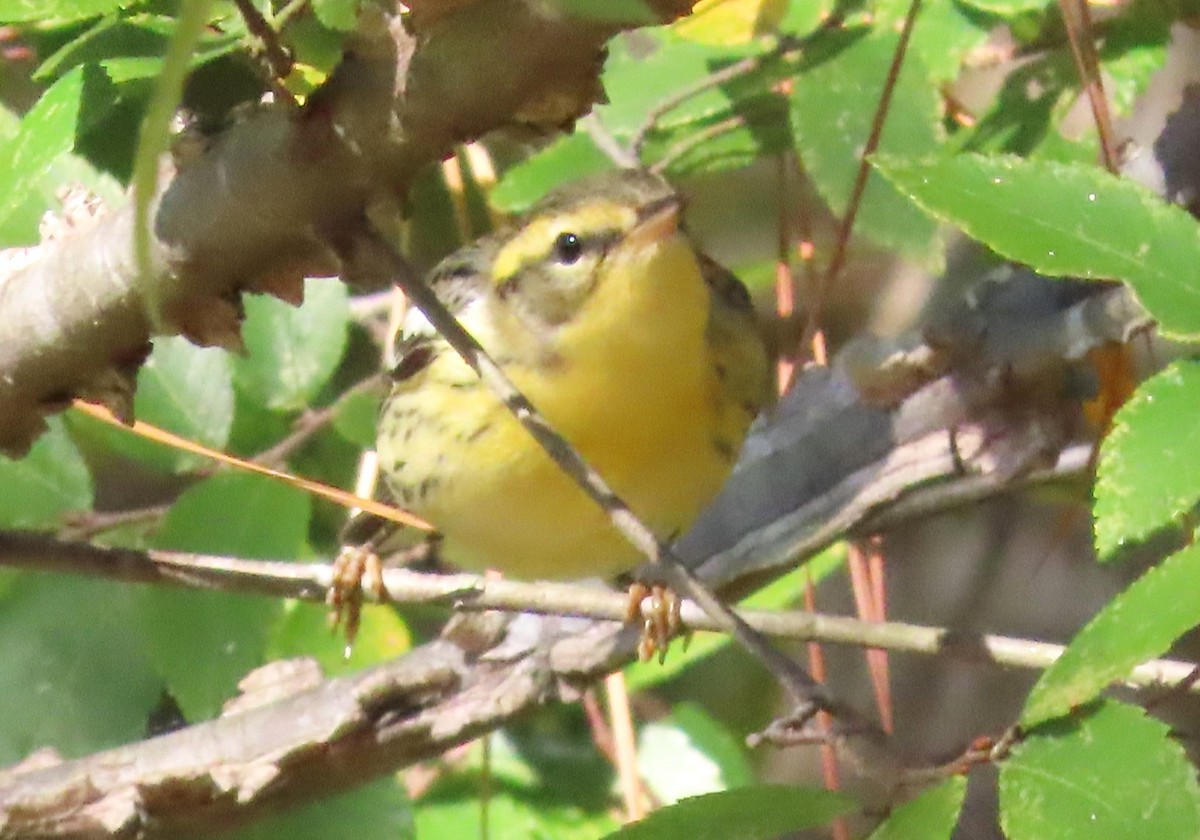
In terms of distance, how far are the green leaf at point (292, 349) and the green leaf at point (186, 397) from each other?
0.33ft

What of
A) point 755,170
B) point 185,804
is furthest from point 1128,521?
point 755,170

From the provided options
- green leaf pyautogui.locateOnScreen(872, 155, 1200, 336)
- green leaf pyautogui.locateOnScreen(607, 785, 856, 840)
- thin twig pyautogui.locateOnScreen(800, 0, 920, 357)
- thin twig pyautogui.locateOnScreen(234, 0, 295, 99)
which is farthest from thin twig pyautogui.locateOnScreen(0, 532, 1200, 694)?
thin twig pyautogui.locateOnScreen(800, 0, 920, 357)

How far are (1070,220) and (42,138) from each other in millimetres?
595

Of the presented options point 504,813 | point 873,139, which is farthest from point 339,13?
point 504,813

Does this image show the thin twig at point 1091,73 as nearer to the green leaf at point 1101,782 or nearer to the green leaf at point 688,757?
the green leaf at point 1101,782

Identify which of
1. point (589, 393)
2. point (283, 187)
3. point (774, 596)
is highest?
point (283, 187)

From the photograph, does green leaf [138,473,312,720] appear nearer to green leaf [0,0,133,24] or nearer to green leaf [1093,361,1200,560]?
green leaf [0,0,133,24]

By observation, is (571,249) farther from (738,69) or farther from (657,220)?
(738,69)

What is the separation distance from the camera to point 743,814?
0.75 metres

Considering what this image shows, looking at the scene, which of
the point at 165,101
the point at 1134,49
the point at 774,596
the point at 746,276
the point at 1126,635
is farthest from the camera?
the point at 746,276

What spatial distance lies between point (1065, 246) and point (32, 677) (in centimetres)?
108

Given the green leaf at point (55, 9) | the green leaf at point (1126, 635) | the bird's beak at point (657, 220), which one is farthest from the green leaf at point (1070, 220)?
the bird's beak at point (657, 220)

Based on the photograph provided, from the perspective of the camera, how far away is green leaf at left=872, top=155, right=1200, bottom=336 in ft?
2.44

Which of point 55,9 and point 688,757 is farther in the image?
point 688,757
